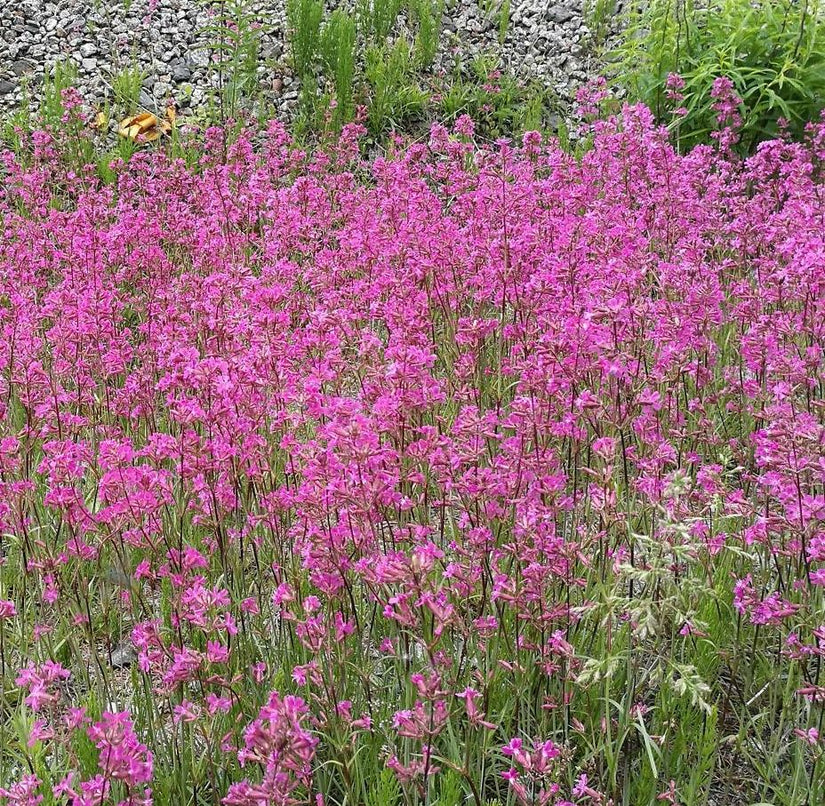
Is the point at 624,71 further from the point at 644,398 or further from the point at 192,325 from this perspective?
the point at 644,398

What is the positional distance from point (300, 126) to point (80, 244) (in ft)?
13.8

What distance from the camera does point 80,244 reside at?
16.4ft

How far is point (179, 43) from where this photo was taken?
11.0m

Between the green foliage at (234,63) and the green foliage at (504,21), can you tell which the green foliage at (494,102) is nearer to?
the green foliage at (504,21)

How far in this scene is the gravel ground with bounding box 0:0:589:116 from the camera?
10305 millimetres

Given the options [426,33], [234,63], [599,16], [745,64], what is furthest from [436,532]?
[599,16]

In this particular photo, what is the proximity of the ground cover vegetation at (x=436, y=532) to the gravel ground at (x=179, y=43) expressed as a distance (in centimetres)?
599

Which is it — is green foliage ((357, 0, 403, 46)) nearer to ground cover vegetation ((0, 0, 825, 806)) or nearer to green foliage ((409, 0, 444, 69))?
green foliage ((409, 0, 444, 69))

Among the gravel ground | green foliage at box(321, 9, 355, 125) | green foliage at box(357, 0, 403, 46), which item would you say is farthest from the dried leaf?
green foliage at box(357, 0, 403, 46)

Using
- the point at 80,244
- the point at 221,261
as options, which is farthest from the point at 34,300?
the point at 221,261

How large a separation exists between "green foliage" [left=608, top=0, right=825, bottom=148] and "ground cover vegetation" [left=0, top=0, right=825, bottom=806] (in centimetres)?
277

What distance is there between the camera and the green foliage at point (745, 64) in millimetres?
7340

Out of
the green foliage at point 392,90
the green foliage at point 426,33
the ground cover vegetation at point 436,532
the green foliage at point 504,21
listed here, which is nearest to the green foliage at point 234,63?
the green foliage at point 392,90

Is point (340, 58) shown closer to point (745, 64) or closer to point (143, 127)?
point (143, 127)
